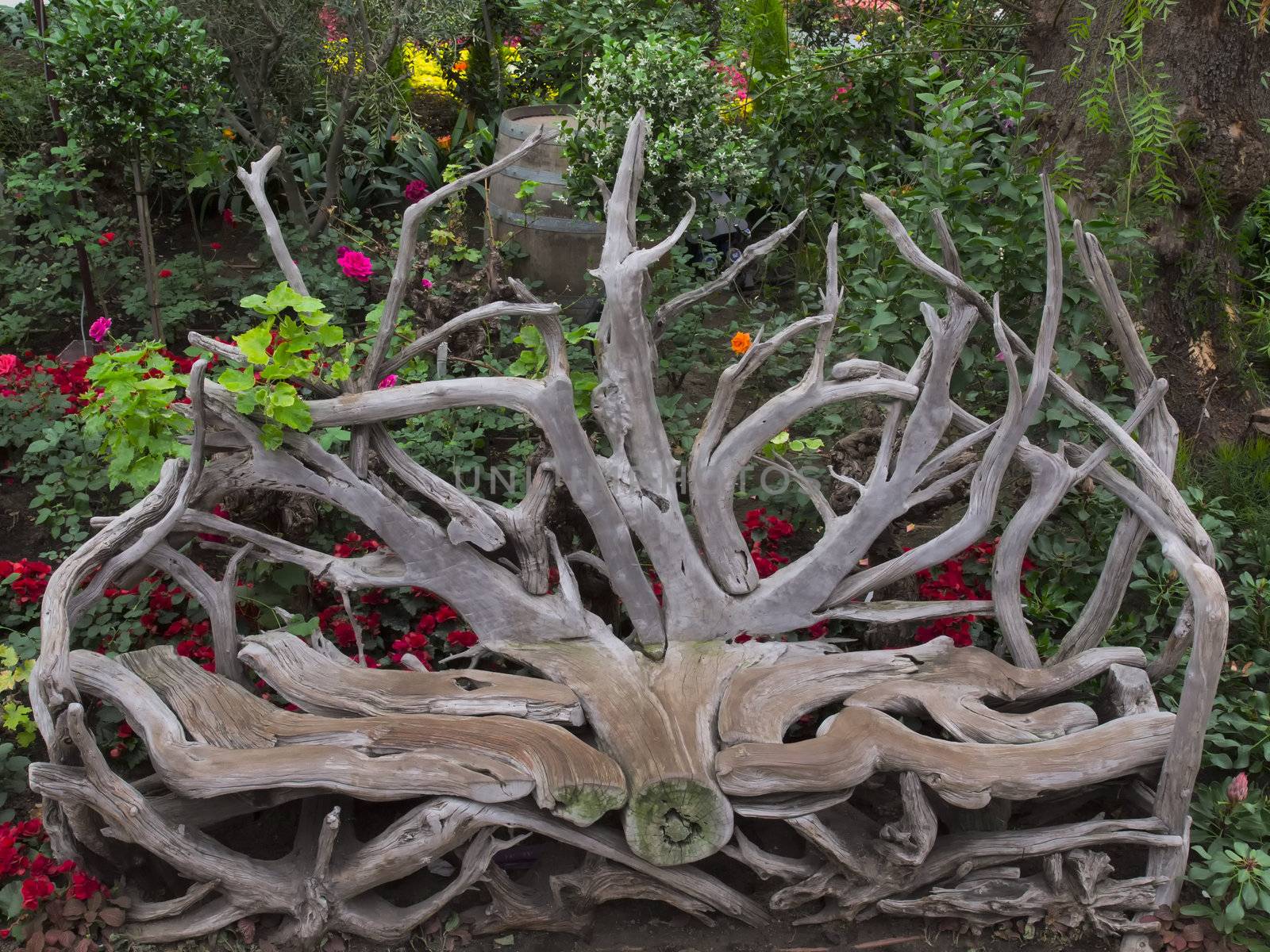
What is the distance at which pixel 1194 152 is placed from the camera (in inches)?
150

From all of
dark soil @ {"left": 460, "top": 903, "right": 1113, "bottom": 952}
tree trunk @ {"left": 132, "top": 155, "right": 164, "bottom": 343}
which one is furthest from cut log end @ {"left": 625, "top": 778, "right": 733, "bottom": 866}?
tree trunk @ {"left": 132, "top": 155, "right": 164, "bottom": 343}

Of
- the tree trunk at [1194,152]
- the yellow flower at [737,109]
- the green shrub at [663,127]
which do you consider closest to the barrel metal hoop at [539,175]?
the green shrub at [663,127]

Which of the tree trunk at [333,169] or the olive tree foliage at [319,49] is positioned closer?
the olive tree foliage at [319,49]

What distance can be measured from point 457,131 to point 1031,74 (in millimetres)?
3376

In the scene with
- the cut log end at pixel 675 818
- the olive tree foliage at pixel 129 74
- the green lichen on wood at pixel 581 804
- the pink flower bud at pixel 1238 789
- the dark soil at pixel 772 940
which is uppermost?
the olive tree foliage at pixel 129 74

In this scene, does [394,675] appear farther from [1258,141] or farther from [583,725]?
[1258,141]

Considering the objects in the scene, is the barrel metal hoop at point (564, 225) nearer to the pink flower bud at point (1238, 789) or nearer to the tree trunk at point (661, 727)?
the tree trunk at point (661, 727)

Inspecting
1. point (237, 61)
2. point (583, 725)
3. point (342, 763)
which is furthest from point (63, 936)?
point (237, 61)

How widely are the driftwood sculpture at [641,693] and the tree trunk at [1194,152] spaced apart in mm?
1364

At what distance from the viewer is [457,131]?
20.4 ft

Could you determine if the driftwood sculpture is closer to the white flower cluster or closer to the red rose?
the red rose

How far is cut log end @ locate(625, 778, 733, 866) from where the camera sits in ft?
8.07

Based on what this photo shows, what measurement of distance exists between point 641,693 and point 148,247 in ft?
9.67

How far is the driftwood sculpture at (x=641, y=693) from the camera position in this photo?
2.46 m
